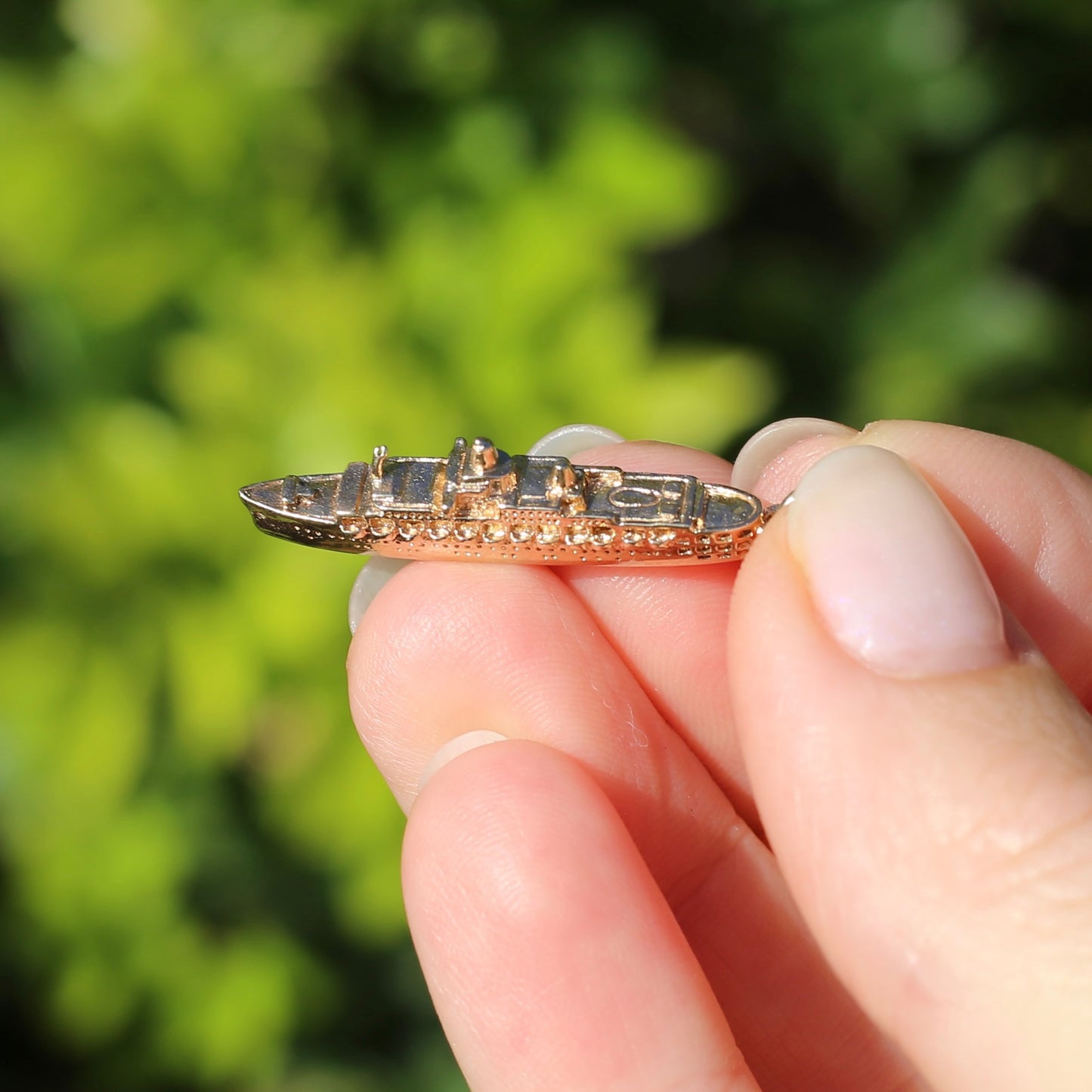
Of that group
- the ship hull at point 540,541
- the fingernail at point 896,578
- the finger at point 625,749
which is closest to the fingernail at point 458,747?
the finger at point 625,749

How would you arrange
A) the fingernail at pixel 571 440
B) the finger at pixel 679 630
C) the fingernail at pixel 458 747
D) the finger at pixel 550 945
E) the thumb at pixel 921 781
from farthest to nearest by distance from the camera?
the fingernail at pixel 571 440 → the finger at pixel 679 630 → the fingernail at pixel 458 747 → the finger at pixel 550 945 → the thumb at pixel 921 781

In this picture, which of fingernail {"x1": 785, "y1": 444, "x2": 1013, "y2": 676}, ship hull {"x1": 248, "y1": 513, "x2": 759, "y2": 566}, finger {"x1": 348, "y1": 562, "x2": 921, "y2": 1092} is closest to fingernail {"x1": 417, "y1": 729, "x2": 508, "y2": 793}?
finger {"x1": 348, "y1": 562, "x2": 921, "y2": 1092}

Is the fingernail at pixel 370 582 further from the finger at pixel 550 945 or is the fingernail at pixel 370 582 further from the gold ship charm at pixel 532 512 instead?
the finger at pixel 550 945

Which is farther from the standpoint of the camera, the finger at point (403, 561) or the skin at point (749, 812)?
the finger at point (403, 561)

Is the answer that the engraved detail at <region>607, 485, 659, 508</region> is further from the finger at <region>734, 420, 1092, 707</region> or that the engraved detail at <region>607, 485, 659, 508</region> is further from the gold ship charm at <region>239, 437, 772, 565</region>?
the finger at <region>734, 420, 1092, 707</region>

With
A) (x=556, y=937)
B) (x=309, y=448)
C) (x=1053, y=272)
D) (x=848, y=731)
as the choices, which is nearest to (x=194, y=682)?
(x=309, y=448)

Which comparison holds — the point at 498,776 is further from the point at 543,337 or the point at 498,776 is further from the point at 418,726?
the point at 543,337
